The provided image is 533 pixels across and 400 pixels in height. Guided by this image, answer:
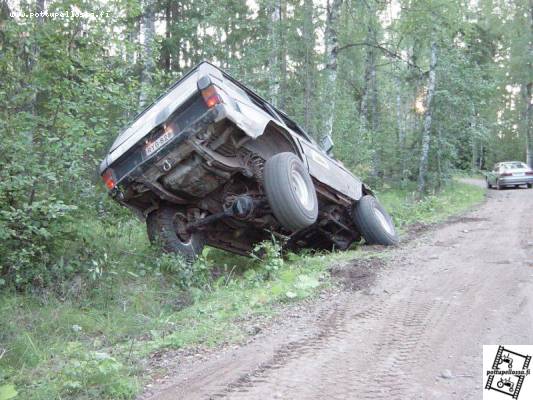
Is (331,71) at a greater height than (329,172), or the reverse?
(331,71)

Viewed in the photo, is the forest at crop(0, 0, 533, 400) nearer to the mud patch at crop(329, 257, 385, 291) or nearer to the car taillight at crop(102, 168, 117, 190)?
the car taillight at crop(102, 168, 117, 190)

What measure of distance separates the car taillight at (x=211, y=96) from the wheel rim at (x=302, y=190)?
1306mm

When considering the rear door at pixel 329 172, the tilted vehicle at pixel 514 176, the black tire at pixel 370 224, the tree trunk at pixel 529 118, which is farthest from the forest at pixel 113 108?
the tree trunk at pixel 529 118

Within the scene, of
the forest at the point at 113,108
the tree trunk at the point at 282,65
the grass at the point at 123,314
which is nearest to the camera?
the grass at the point at 123,314

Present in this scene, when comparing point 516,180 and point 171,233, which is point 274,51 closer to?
point 171,233

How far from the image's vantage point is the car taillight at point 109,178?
5957 mm

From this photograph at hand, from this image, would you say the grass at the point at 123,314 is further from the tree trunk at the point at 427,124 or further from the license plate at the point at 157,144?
the tree trunk at the point at 427,124

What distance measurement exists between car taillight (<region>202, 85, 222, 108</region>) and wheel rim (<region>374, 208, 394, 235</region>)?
3.81 meters

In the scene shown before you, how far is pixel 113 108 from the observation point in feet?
27.7

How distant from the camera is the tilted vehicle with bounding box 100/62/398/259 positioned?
545 centimetres

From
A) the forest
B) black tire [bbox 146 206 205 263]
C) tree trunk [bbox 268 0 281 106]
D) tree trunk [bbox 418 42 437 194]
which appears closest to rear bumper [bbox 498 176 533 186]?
the forest

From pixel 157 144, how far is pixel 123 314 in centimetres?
187

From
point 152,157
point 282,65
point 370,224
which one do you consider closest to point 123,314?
point 152,157

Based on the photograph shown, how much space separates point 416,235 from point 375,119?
44.0 feet
